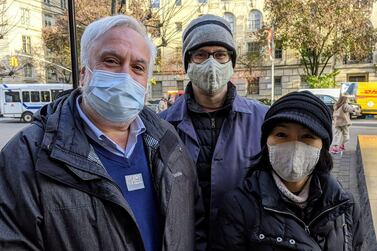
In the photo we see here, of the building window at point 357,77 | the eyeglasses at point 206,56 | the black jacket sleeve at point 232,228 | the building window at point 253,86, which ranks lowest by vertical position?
the black jacket sleeve at point 232,228

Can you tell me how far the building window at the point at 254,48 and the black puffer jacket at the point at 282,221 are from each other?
1395 inches

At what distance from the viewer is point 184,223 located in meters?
1.89

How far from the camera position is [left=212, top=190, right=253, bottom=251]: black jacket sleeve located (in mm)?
1842

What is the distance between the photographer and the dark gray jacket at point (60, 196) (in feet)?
4.77

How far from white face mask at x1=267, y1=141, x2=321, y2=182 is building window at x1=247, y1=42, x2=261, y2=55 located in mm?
35295

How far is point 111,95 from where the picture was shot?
5.95 feet

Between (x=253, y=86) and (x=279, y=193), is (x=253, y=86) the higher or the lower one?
the higher one

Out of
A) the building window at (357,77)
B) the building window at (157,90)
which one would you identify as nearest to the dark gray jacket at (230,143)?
the building window at (357,77)

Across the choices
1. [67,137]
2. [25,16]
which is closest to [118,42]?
[67,137]

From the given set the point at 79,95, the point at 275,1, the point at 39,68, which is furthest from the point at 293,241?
the point at 39,68

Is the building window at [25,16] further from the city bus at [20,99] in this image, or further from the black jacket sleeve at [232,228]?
the black jacket sleeve at [232,228]

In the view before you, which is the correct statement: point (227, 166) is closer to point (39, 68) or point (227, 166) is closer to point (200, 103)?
point (200, 103)

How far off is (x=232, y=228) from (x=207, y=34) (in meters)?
1.15

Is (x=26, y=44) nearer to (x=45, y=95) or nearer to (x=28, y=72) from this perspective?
(x=28, y=72)
